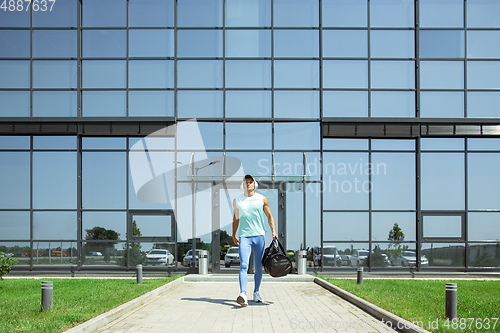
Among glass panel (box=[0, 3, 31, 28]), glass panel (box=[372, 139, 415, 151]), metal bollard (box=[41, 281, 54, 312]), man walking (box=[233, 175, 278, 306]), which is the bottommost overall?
metal bollard (box=[41, 281, 54, 312])

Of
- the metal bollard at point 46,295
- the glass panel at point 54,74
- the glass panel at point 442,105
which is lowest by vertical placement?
the metal bollard at point 46,295

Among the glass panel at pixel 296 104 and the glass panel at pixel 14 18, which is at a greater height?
the glass panel at pixel 14 18

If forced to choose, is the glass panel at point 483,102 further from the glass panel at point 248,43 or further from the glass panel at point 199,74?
the glass panel at point 199,74

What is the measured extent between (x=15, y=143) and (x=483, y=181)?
16.5 m

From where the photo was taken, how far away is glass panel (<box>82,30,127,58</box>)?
59.4 ft

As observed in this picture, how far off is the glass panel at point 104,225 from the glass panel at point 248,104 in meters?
5.37

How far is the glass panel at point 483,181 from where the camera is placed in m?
17.6

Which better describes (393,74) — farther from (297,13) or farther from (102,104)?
(102,104)

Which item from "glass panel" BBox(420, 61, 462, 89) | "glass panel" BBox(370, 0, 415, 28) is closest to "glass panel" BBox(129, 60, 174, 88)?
"glass panel" BBox(370, 0, 415, 28)

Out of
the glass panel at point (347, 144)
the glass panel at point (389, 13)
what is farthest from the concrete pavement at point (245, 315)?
the glass panel at point (389, 13)

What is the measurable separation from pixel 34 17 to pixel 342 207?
13.0 metres

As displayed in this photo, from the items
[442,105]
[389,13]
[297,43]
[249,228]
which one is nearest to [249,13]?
[297,43]

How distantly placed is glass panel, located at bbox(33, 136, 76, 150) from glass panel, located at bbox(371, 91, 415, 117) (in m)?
10.8

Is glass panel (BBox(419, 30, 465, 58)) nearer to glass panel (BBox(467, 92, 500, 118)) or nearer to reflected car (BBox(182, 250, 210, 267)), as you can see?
glass panel (BBox(467, 92, 500, 118))
